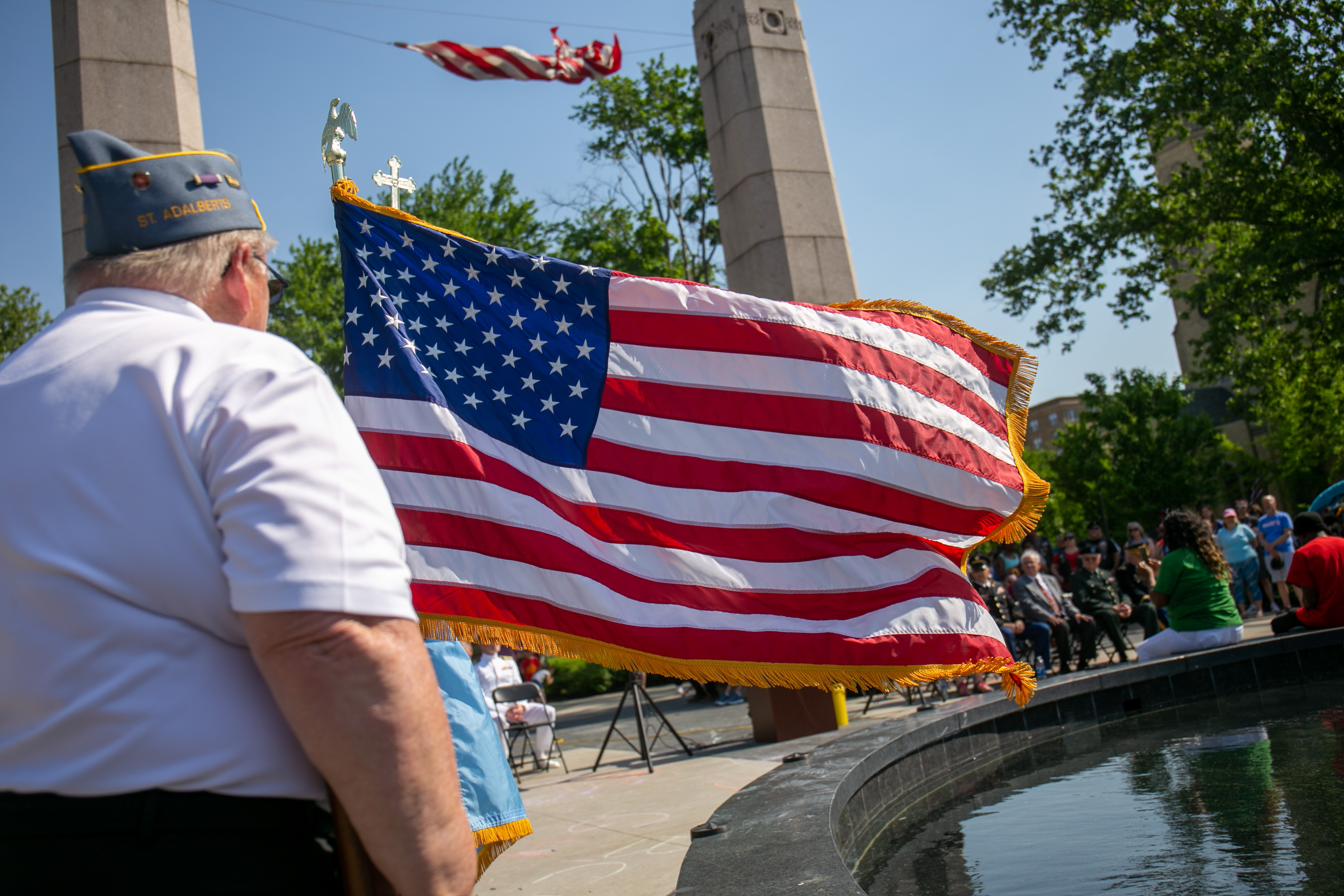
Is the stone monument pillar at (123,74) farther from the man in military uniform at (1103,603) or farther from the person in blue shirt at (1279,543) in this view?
the person in blue shirt at (1279,543)

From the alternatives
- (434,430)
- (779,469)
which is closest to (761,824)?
(779,469)

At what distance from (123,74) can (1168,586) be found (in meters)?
9.00

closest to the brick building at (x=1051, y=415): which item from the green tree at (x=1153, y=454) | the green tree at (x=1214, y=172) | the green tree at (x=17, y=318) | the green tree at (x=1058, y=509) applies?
the green tree at (x=1058, y=509)

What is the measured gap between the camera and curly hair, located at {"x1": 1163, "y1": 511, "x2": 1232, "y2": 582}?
8469mm

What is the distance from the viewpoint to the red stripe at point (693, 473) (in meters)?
3.64

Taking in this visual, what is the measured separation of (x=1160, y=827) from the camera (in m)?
3.95

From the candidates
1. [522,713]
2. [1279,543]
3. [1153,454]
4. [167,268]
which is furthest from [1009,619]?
[1153,454]

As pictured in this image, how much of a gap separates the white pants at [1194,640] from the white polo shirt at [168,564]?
8.58 metres

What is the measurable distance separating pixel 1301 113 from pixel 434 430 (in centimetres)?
2073

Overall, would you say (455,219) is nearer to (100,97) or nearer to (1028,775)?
(100,97)

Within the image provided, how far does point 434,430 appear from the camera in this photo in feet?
12.1

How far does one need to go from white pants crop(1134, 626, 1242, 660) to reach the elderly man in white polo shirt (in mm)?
8503

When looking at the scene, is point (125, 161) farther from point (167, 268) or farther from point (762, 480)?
point (762, 480)

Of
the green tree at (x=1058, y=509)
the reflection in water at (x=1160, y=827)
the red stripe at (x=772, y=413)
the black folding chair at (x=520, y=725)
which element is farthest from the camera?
the green tree at (x=1058, y=509)
